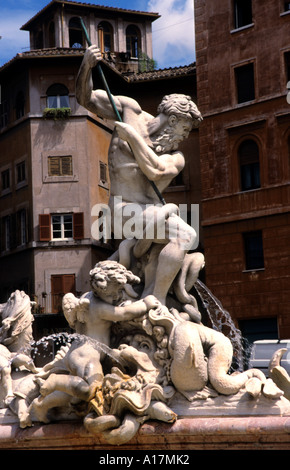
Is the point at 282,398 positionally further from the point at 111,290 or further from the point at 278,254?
the point at 278,254

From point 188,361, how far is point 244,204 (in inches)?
1148

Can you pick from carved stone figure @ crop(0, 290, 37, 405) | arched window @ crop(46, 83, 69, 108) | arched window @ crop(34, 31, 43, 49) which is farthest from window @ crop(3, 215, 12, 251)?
carved stone figure @ crop(0, 290, 37, 405)

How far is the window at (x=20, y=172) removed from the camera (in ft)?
148

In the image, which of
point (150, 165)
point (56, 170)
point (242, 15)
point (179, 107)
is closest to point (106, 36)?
point (56, 170)

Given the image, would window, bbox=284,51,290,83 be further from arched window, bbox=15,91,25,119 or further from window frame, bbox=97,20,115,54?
window frame, bbox=97,20,115,54

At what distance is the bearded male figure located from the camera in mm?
9391

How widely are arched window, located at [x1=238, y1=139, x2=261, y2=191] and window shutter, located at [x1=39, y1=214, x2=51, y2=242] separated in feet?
33.3

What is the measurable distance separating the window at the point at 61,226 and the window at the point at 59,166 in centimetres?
191

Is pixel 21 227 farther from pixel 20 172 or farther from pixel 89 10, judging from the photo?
pixel 89 10

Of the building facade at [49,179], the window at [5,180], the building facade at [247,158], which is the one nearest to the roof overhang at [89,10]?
the building facade at [49,179]

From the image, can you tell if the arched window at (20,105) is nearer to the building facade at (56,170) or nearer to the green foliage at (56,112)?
the building facade at (56,170)

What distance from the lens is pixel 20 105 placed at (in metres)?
45.9

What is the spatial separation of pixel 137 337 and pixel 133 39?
48.3 metres

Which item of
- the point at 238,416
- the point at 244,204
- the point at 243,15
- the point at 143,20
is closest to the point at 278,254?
the point at 244,204
